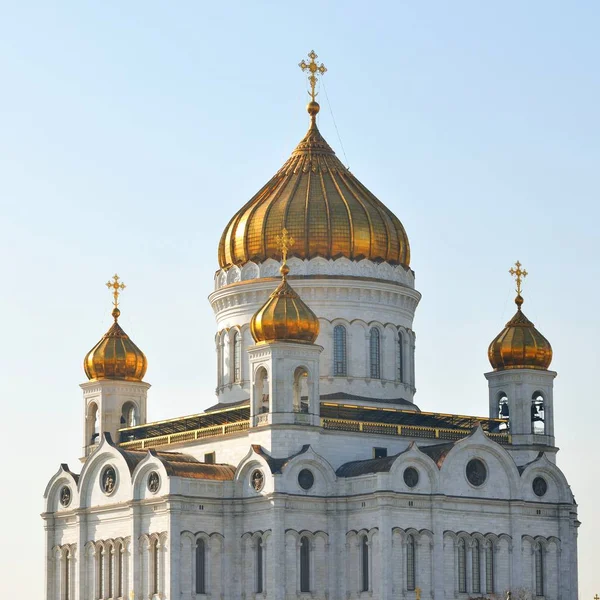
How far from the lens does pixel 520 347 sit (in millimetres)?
80938

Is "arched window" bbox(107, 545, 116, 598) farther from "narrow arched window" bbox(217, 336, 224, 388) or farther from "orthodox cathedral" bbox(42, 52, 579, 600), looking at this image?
"narrow arched window" bbox(217, 336, 224, 388)

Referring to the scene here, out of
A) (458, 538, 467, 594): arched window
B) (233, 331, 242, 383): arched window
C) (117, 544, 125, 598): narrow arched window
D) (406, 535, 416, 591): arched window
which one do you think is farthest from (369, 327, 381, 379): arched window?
(117, 544, 125, 598): narrow arched window

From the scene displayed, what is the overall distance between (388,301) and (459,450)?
786 cm

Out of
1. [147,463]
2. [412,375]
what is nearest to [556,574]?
[412,375]

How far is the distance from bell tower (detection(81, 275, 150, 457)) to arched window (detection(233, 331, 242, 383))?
4137 millimetres

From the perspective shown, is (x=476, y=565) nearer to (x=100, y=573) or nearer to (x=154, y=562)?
(x=154, y=562)

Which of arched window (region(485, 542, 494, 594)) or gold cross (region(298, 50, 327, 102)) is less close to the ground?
gold cross (region(298, 50, 327, 102))

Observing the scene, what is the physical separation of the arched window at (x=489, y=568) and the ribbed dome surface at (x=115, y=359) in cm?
1580

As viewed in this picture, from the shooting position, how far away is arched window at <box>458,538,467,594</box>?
75812 mm

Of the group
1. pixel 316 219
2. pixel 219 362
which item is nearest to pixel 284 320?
pixel 316 219

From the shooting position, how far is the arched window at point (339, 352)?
3182 inches

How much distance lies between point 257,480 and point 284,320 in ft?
18.0

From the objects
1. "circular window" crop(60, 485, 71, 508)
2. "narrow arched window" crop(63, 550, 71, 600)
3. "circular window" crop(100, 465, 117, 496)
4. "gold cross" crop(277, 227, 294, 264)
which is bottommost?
"narrow arched window" crop(63, 550, 71, 600)

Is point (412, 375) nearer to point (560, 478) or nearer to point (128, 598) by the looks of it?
point (560, 478)
